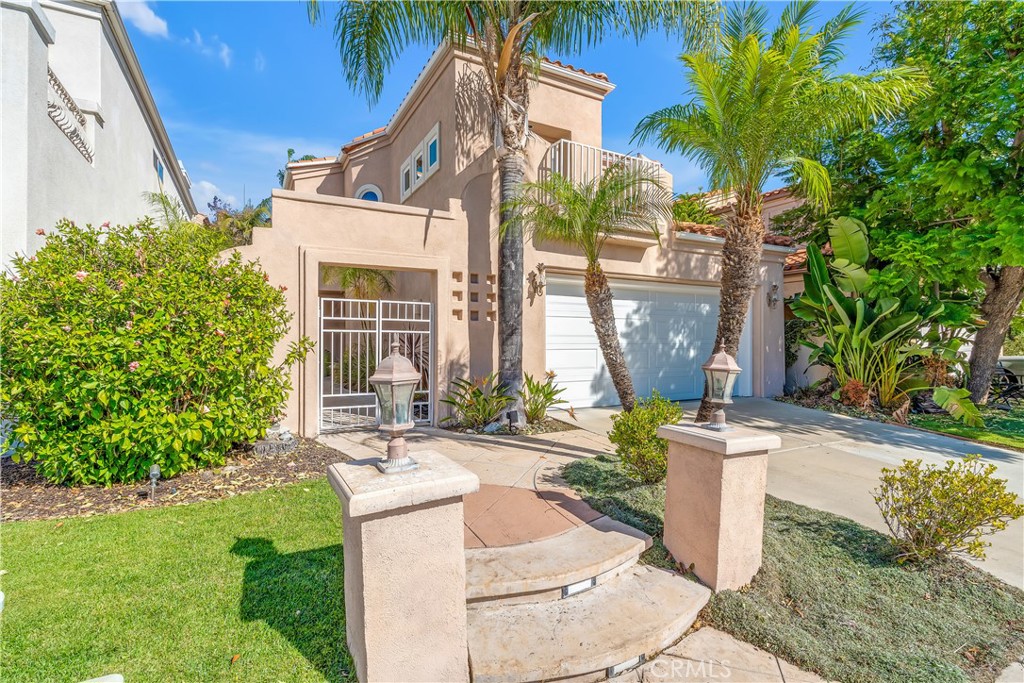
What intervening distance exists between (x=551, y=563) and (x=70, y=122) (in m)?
10.6

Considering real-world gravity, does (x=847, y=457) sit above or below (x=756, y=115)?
below

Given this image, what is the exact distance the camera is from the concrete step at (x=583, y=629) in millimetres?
2840

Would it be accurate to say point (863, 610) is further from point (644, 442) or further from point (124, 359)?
point (124, 359)

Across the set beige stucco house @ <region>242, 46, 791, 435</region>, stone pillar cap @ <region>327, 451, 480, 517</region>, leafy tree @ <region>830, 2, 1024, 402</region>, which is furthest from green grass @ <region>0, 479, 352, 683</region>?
leafy tree @ <region>830, 2, 1024, 402</region>

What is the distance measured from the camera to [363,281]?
15625 mm

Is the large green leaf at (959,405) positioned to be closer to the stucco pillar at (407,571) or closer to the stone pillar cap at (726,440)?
the stone pillar cap at (726,440)

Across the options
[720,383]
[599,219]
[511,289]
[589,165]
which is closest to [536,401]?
[511,289]

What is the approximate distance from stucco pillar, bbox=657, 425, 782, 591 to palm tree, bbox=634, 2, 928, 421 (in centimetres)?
288

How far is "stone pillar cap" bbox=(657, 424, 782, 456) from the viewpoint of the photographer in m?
3.62

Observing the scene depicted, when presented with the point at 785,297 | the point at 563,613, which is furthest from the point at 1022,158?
the point at 563,613

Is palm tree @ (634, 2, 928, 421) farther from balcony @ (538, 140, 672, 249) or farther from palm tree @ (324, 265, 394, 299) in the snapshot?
palm tree @ (324, 265, 394, 299)

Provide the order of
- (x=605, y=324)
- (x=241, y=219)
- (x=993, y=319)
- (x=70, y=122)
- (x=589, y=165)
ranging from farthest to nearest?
(x=241, y=219) < (x=993, y=319) < (x=589, y=165) < (x=70, y=122) < (x=605, y=324)

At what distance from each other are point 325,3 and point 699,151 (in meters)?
6.84

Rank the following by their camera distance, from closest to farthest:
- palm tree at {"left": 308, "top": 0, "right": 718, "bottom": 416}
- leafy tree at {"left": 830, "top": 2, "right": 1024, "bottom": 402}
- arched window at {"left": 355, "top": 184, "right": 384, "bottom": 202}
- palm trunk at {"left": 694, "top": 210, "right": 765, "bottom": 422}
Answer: palm trunk at {"left": 694, "top": 210, "right": 765, "bottom": 422}
palm tree at {"left": 308, "top": 0, "right": 718, "bottom": 416}
leafy tree at {"left": 830, "top": 2, "right": 1024, "bottom": 402}
arched window at {"left": 355, "top": 184, "right": 384, "bottom": 202}
